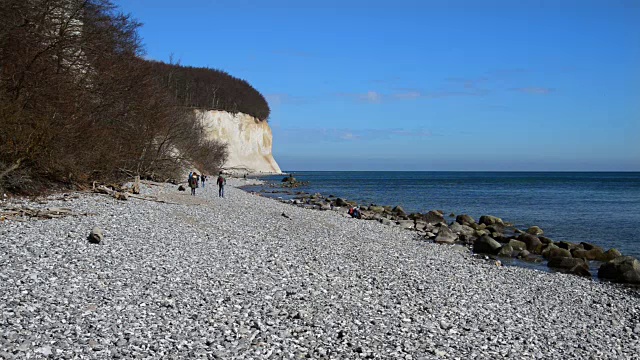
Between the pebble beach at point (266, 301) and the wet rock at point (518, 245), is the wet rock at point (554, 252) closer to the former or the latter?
the wet rock at point (518, 245)

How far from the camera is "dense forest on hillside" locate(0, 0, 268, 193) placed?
17406 mm

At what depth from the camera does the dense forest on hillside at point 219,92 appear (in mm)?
83875

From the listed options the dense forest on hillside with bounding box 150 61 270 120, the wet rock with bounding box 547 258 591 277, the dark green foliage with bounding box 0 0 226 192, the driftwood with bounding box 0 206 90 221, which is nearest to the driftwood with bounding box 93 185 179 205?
the dark green foliage with bounding box 0 0 226 192

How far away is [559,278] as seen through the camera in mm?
15617

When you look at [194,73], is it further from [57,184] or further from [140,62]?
[57,184]

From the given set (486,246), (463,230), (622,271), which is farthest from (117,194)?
(622,271)

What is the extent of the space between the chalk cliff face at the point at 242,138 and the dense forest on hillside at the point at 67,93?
5508cm

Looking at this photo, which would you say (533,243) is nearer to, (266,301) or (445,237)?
(445,237)

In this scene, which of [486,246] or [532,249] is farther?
[532,249]

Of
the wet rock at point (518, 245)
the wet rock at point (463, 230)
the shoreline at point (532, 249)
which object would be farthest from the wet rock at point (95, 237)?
the wet rock at point (463, 230)

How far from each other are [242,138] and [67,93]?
3025 inches

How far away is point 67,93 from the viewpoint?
63.0 ft

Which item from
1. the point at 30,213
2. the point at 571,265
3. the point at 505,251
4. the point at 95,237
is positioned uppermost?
the point at 30,213

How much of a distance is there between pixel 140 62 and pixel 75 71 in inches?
323
